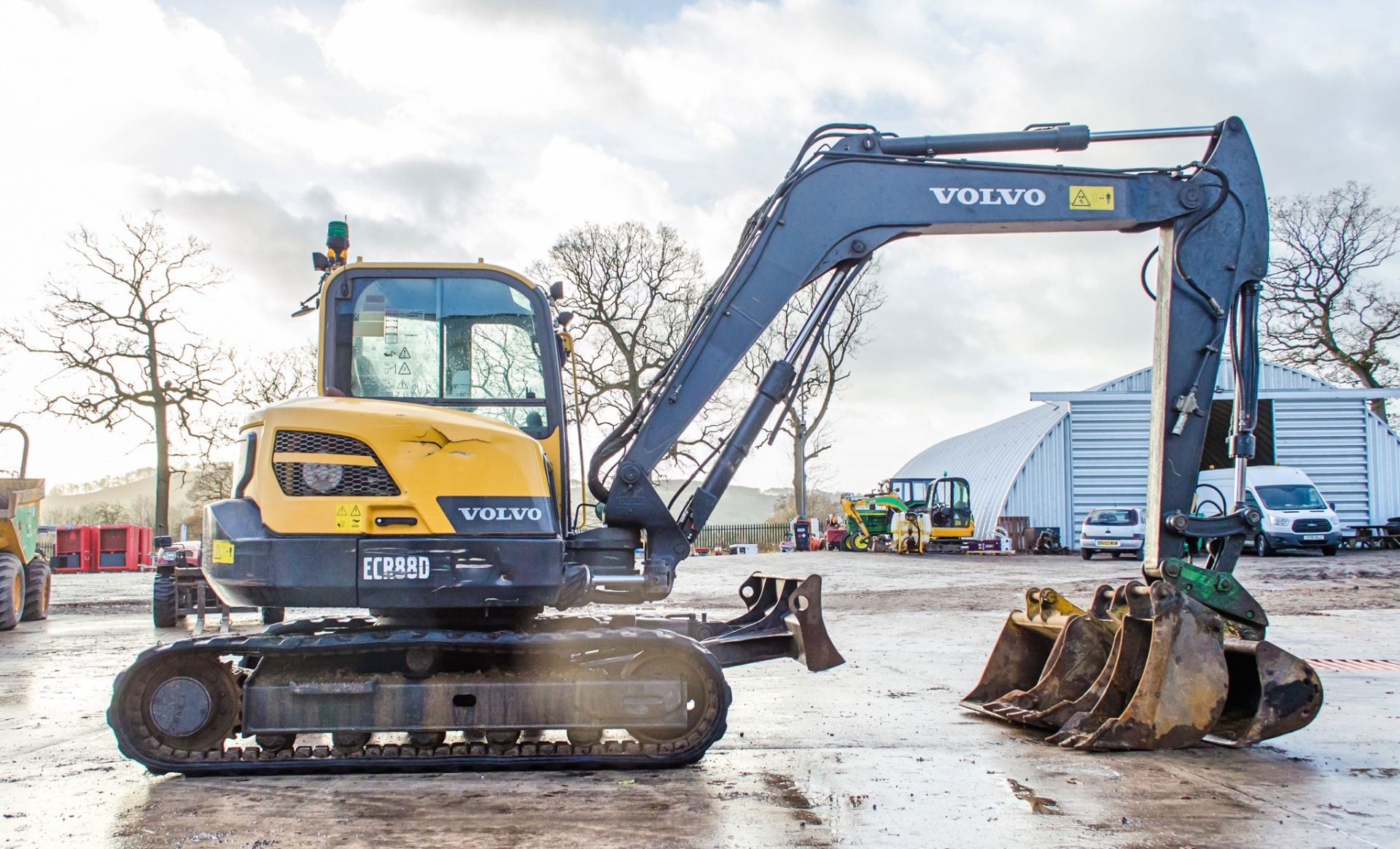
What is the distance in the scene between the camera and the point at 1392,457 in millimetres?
36438

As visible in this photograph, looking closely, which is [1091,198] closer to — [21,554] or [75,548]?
[21,554]

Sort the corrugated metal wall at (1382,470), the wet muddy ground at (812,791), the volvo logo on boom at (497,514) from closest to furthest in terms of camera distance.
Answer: the wet muddy ground at (812,791) < the volvo logo on boom at (497,514) < the corrugated metal wall at (1382,470)

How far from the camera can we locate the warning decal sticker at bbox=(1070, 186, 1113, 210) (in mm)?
7469

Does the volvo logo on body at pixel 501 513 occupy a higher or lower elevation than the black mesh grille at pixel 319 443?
lower

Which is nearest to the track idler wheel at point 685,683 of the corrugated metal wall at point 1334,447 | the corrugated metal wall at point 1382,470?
the corrugated metal wall at point 1334,447

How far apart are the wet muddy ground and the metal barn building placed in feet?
91.6

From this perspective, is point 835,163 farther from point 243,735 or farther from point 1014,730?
point 243,735

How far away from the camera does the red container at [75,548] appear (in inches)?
1352

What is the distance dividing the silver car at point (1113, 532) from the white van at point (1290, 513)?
2.07m

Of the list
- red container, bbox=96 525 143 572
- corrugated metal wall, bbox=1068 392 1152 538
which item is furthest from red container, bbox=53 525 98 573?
corrugated metal wall, bbox=1068 392 1152 538

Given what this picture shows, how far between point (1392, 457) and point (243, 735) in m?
39.5

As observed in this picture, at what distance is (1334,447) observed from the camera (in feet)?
119

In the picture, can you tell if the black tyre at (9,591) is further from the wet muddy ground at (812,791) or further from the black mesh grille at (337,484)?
the black mesh grille at (337,484)

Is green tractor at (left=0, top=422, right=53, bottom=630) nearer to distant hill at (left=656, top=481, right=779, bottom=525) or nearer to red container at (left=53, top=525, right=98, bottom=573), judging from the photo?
red container at (left=53, top=525, right=98, bottom=573)
